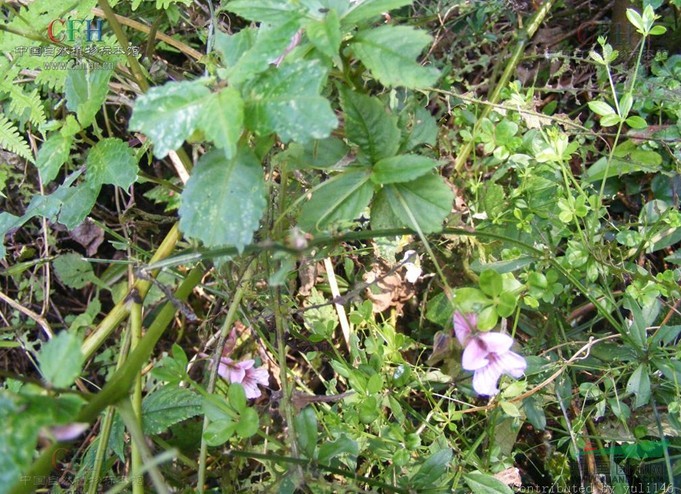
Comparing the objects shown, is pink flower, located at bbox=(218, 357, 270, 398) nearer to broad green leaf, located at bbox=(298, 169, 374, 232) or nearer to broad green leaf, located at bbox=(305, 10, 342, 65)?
broad green leaf, located at bbox=(298, 169, 374, 232)

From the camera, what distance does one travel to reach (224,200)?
2.97 ft

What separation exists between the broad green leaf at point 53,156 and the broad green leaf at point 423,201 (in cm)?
65

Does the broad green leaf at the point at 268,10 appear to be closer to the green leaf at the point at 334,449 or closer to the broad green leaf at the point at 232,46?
the broad green leaf at the point at 232,46

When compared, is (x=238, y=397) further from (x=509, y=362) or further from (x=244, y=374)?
(x=509, y=362)

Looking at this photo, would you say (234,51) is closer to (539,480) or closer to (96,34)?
(96,34)

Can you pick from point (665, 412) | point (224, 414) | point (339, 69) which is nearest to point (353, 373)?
point (224, 414)

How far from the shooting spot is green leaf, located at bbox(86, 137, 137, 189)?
118 cm

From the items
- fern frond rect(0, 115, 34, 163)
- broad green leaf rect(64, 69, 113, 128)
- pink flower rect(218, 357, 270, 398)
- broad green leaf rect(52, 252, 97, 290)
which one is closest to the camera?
broad green leaf rect(64, 69, 113, 128)

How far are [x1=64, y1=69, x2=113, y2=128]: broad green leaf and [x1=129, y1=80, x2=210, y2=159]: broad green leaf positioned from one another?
36 cm

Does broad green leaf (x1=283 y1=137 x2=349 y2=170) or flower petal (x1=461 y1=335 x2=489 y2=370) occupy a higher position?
broad green leaf (x1=283 y1=137 x2=349 y2=170)

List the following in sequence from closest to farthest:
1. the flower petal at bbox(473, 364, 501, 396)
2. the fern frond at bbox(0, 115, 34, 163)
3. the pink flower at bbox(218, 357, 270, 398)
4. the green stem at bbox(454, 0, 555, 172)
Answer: the flower petal at bbox(473, 364, 501, 396)
the pink flower at bbox(218, 357, 270, 398)
the green stem at bbox(454, 0, 555, 172)
the fern frond at bbox(0, 115, 34, 163)

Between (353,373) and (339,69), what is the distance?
2.05ft

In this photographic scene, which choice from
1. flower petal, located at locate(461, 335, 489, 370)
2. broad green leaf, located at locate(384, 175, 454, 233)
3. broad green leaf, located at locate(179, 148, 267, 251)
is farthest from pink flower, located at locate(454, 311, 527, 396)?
broad green leaf, located at locate(179, 148, 267, 251)

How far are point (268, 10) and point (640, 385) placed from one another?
1.06 meters
